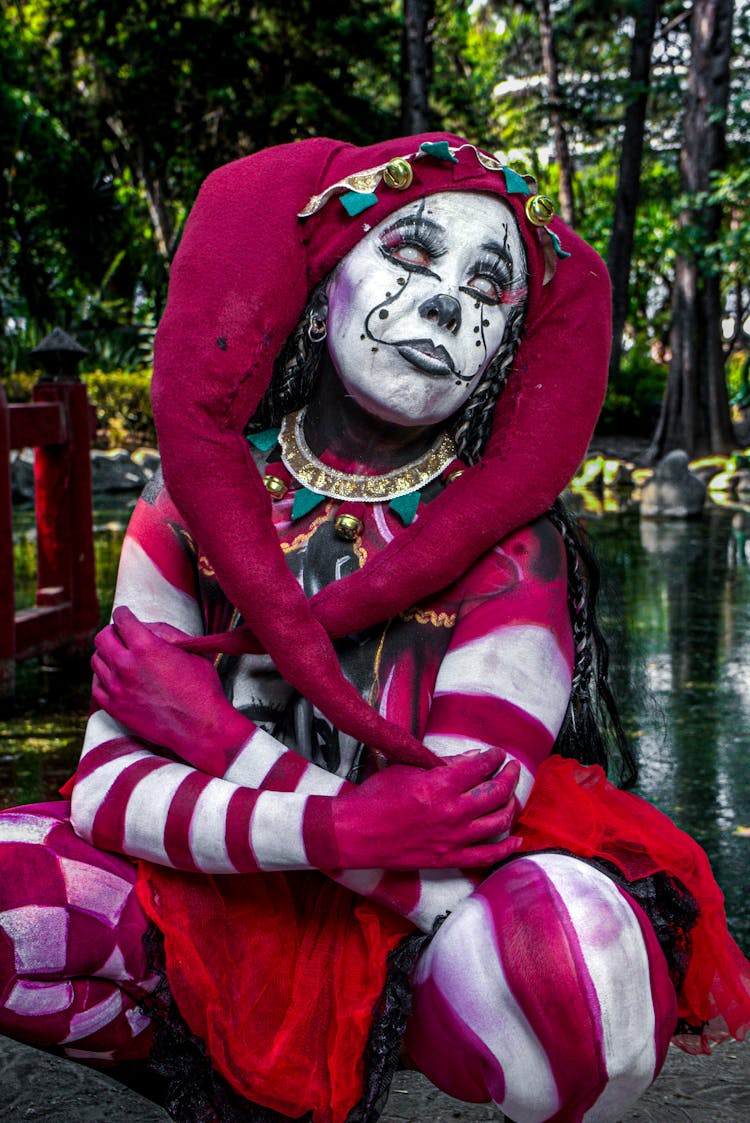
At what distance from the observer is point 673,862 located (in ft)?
5.61

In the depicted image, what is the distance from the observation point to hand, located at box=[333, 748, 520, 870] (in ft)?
5.02

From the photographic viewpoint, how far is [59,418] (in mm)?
5379

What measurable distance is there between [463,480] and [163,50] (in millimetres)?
18340

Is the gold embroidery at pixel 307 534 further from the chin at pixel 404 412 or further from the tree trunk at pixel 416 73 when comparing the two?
the tree trunk at pixel 416 73

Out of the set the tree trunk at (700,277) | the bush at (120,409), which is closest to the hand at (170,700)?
the tree trunk at (700,277)

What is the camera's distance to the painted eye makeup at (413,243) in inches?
69.3

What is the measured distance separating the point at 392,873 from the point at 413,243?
0.86 metres

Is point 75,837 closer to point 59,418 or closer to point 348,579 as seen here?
point 348,579

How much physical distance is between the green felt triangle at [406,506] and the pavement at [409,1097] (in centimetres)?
100

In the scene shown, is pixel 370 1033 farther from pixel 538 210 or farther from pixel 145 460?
pixel 145 460

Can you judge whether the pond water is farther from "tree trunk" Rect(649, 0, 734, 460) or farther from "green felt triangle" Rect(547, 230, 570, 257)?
"tree trunk" Rect(649, 0, 734, 460)

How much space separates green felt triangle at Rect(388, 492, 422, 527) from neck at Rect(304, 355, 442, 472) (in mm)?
61

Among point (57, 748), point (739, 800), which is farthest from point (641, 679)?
point (57, 748)

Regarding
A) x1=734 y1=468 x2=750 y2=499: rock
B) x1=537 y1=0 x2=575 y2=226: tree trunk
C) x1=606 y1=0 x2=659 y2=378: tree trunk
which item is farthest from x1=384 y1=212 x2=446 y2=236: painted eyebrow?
x1=537 y1=0 x2=575 y2=226: tree trunk
